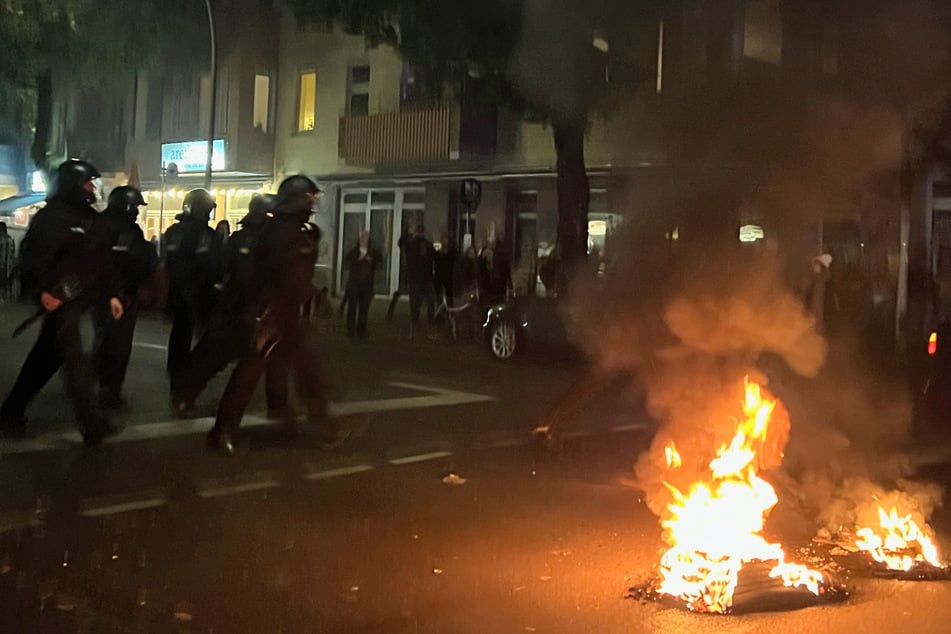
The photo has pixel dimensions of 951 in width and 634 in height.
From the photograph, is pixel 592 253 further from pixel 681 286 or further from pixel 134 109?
pixel 134 109

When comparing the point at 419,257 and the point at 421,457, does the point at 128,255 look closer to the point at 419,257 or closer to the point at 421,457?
the point at 421,457

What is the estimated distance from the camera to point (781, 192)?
4.41 meters

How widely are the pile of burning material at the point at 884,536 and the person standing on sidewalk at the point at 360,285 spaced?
8808mm

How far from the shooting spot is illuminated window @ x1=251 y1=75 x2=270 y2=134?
2055 cm

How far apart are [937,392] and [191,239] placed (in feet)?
18.4

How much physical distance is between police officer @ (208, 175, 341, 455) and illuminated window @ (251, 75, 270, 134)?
1477 cm

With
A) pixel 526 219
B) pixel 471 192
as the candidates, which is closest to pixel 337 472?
pixel 471 192

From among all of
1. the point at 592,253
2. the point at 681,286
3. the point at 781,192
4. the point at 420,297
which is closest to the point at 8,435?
the point at 592,253

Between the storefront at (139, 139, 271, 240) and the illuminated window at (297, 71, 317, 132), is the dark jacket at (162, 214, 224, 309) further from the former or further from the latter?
the illuminated window at (297, 71, 317, 132)

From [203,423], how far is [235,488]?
1.77 metres

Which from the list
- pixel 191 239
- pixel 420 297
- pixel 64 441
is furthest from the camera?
pixel 420 297

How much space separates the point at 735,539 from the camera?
13.5 feet

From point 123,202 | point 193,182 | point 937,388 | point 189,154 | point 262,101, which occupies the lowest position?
point 937,388

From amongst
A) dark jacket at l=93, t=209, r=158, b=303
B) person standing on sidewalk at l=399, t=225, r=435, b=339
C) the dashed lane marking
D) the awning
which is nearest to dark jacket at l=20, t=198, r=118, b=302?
dark jacket at l=93, t=209, r=158, b=303
